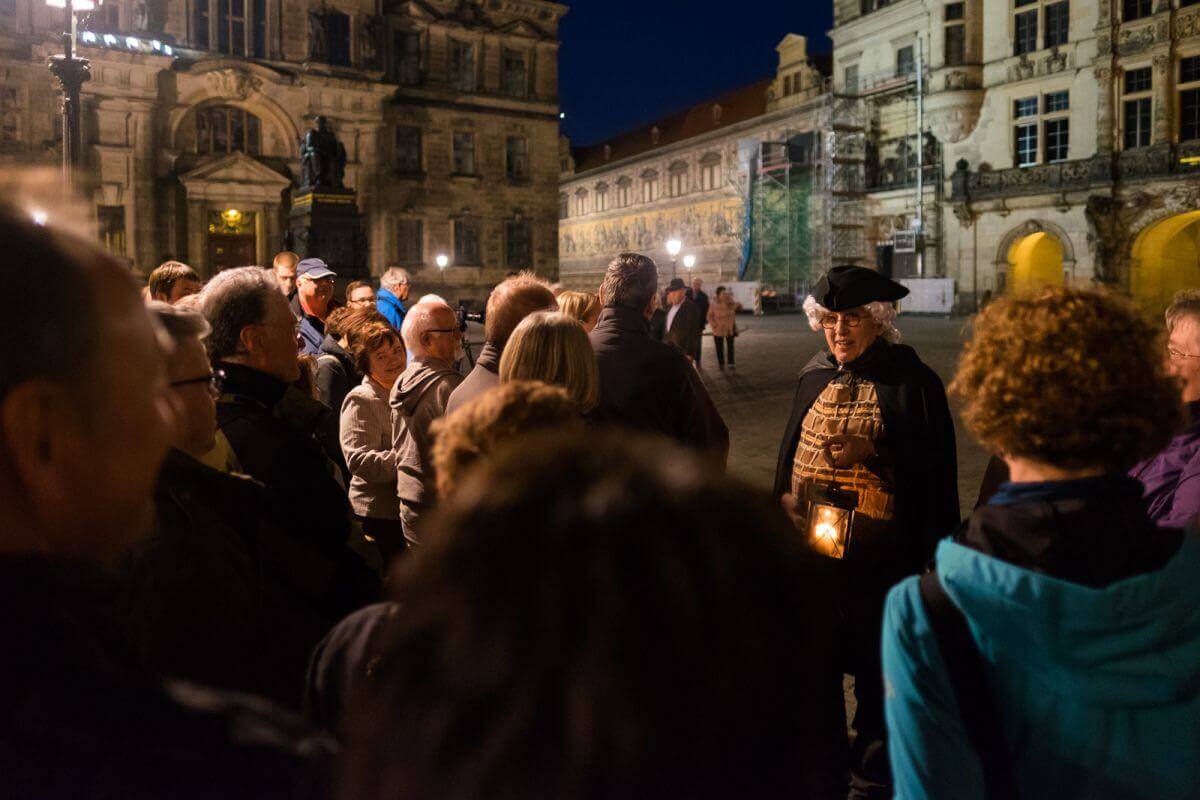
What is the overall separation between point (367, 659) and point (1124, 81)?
37467 mm

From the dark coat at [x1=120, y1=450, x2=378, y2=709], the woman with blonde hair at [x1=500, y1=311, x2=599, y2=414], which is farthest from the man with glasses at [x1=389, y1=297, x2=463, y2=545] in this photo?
the dark coat at [x1=120, y1=450, x2=378, y2=709]

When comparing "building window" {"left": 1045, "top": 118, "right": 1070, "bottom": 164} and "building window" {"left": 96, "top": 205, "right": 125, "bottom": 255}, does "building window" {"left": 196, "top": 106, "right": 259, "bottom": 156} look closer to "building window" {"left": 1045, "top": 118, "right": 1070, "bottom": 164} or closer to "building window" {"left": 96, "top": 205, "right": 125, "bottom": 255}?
"building window" {"left": 96, "top": 205, "right": 125, "bottom": 255}

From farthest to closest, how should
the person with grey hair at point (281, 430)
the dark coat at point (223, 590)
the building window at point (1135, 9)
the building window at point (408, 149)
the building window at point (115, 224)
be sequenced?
the building window at point (408, 149)
the building window at point (1135, 9)
the building window at point (115, 224)
the person with grey hair at point (281, 430)
the dark coat at point (223, 590)

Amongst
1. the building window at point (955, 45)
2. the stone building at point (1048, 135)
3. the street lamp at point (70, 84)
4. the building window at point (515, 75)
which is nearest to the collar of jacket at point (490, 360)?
the street lamp at point (70, 84)

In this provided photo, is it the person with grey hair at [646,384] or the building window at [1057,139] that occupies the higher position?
the building window at [1057,139]

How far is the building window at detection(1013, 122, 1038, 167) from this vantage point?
34.5 meters

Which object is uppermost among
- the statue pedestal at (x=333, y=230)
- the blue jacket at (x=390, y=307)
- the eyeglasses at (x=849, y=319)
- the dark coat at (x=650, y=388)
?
the statue pedestal at (x=333, y=230)

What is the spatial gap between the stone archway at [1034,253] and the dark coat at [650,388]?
30.8 m

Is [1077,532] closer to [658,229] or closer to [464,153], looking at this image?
[464,153]

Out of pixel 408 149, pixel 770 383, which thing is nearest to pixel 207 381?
pixel 770 383

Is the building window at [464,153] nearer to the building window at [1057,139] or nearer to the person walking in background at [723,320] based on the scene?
the person walking in background at [723,320]

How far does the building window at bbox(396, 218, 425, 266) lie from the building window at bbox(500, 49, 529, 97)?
7.25 metres

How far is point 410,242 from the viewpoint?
122 ft

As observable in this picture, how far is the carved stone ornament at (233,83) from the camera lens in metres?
30.7
